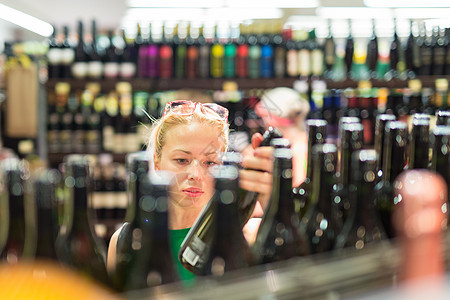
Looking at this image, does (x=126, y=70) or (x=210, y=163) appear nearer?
(x=210, y=163)

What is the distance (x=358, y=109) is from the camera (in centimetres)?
407

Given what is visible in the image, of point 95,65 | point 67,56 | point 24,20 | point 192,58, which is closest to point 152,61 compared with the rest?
point 192,58

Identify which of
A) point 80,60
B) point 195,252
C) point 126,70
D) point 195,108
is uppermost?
point 80,60

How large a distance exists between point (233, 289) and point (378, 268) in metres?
0.17

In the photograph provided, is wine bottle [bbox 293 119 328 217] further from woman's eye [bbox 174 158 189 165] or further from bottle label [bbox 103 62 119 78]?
bottle label [bbox 103 62 119 78]

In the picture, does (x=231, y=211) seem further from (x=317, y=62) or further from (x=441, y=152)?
(x=317, y=62)

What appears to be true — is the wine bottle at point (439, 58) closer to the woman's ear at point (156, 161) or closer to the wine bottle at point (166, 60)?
the wine bottle at point (166, 60)

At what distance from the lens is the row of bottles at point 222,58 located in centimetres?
383

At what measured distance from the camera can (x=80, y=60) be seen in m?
3.90

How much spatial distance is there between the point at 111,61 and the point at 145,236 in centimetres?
351

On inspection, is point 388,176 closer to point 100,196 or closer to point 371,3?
point 100,196

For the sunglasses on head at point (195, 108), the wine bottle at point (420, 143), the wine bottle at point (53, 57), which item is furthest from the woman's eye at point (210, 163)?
the wine bottle at point (53, 57)

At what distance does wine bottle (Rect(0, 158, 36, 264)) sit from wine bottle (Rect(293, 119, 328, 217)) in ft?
1.39

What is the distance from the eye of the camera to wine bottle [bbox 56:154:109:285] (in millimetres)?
596
